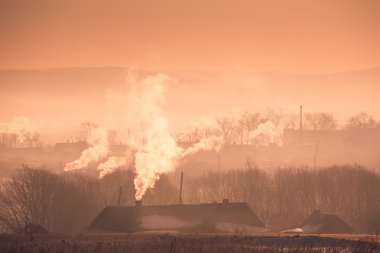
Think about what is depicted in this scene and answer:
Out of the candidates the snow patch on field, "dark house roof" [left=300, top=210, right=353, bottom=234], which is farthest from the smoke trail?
the snow patch on field

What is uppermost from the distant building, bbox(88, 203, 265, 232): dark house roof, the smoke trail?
the smoke trail

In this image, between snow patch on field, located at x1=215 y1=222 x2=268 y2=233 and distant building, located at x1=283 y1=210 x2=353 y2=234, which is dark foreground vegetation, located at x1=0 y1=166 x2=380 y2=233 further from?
snow patch on field, located at x1=215 y1=222 x2=268 y2=233

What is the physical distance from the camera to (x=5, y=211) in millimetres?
119688

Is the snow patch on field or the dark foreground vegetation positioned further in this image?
the dark foreground vegetation

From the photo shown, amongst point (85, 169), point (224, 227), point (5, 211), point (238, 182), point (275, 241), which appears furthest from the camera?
point (85, 169)

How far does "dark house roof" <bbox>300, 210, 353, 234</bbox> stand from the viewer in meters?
111

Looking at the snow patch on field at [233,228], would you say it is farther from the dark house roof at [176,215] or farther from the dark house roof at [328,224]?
the dark house roof at [328,224]

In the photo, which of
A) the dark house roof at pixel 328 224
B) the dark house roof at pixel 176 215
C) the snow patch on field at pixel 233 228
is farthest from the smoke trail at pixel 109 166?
the snow patch on field at pixel 233 228

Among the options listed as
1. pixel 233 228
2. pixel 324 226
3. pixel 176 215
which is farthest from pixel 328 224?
pixel 176 215

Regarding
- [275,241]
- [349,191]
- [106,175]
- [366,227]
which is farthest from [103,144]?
[275,241]

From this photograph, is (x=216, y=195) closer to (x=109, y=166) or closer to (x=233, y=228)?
(x=109, y=166)

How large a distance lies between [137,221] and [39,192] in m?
21.5

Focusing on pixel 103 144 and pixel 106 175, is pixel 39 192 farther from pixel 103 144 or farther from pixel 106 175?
pixel 103 144

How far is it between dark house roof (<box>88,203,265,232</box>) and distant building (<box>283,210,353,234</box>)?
5.64 metres
